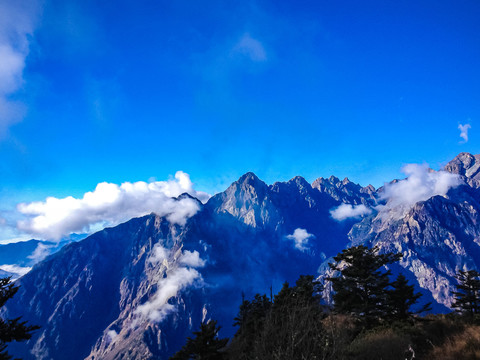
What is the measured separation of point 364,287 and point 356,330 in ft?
16.7

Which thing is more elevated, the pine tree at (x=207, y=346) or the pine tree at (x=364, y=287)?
the pine tree at (x=364, y=287)

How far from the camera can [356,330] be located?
2239 cm

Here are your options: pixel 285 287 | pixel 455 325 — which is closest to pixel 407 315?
pixel 455 325

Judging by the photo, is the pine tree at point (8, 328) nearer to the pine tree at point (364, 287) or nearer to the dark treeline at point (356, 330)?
the dark treeline at point (356, 330)

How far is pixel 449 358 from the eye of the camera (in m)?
12.6

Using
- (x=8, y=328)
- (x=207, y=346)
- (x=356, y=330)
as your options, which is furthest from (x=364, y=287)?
(x=8, y=328)

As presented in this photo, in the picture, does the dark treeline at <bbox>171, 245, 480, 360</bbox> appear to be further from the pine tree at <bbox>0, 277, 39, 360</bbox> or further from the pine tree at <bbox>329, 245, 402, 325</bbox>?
the pine tree at <bbox>0, 277, 39, 360</bbox>

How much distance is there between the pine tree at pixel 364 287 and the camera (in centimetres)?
2505

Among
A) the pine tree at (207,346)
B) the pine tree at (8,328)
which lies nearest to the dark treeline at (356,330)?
the pine tree at (207,346)

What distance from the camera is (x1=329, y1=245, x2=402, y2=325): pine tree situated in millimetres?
25047

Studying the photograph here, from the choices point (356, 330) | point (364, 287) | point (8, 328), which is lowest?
point (356, 330)

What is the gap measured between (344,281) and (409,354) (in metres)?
12.8

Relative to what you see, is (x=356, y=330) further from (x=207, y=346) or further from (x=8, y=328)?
(x=8, y=328)

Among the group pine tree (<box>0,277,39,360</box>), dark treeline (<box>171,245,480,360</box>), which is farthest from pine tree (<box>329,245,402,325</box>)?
pine tree (<box>0,277,39,360</box>)
